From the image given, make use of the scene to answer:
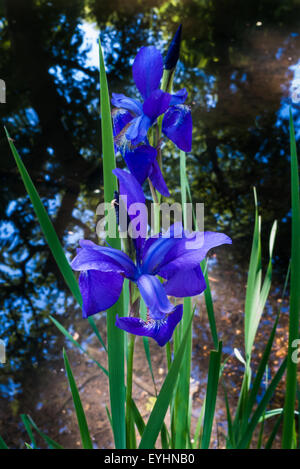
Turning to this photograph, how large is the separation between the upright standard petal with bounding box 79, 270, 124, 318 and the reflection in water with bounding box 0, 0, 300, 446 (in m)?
0.96

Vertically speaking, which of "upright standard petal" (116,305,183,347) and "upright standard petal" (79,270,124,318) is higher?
"upright standard petal" (79,270,124,318)

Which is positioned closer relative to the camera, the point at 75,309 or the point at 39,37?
the point at 75,309

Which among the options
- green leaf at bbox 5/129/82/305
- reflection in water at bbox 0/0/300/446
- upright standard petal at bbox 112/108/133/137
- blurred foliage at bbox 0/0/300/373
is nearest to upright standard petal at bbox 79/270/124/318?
green leaf at bbox 5/129/82/305

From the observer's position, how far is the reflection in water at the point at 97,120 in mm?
1705

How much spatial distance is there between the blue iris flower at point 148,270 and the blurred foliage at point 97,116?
3.85 feet

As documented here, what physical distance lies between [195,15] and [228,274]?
3.52 m

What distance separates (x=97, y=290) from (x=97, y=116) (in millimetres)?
2607

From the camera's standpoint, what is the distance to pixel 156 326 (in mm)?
364

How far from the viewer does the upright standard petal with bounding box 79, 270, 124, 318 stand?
0.36m

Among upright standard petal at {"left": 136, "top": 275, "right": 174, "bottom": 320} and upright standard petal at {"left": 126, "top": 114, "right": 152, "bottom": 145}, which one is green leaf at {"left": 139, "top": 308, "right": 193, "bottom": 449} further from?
upright standard petal at {"left": 126, "top": 114, "right": 152, "bottom": 145}

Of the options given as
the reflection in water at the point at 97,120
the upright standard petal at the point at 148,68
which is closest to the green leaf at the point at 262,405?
the upright standard petal at the point at 148,68

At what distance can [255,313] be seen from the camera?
685mm
